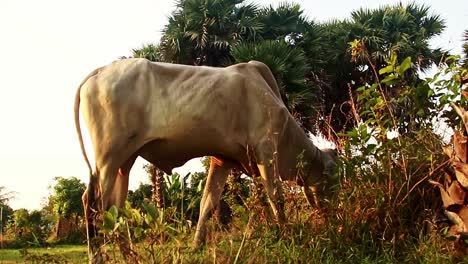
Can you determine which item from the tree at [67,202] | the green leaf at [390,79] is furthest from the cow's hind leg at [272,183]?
the tree at [67,202]

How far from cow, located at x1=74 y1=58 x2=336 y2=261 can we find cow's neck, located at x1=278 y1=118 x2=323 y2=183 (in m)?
0.02

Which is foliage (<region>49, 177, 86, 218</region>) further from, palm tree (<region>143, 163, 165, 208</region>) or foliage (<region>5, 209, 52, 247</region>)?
palm tree (<region>143, 163, 165, 208</region>)

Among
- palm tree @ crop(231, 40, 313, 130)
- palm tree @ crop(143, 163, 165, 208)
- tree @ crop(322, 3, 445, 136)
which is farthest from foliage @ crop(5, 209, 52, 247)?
tree @ crop(322, 3, 445, 136)

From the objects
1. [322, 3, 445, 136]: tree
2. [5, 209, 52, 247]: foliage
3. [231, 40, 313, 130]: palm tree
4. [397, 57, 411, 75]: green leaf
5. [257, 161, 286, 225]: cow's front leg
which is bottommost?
[257, 161, 286, 225]: cow's front leg

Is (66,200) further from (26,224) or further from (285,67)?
(285,67)

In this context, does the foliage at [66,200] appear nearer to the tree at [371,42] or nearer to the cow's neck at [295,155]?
the tree at [371,42]

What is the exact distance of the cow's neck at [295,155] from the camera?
5.54 m

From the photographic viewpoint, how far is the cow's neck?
5543mm

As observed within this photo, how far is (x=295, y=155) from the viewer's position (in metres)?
5.62

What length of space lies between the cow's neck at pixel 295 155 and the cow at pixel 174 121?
16 millimetres

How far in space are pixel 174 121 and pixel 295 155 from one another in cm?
125

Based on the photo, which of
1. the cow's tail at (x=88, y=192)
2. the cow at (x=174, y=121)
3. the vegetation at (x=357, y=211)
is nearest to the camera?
the vegetation at (x=357, y=211)

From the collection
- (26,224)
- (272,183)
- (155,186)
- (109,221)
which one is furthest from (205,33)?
(109,221)

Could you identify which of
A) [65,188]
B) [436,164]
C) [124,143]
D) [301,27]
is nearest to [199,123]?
[124,143]
